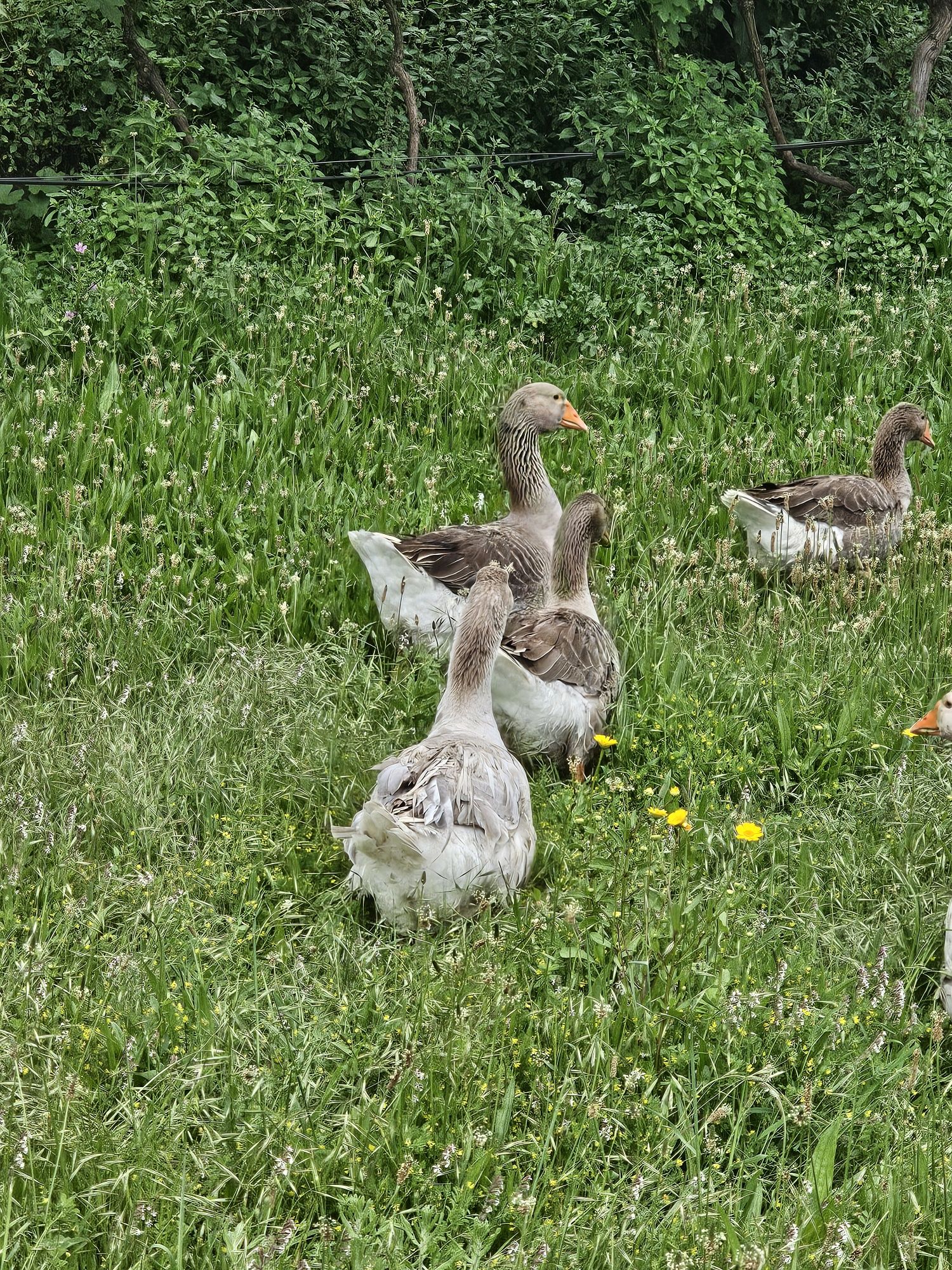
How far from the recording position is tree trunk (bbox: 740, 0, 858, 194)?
1165cm

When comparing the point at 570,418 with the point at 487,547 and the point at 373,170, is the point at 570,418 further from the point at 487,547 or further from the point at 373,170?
the point at 373,170

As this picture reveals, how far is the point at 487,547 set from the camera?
621 centimetres

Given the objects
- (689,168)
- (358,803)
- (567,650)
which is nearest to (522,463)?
(567,650)

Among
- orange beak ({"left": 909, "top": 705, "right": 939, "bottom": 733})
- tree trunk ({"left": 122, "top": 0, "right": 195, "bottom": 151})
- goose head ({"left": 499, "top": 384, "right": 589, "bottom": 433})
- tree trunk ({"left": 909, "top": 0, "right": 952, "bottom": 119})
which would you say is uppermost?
tree trunk ({"left": 909, "top": 0, "right": 952, "bottom": 119})

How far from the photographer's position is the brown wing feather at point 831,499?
6934 mm

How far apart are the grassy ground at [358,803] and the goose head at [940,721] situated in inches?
13.4

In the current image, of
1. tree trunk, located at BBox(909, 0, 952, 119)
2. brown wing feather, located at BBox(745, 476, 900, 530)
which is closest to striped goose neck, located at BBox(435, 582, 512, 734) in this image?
brown wing feather, located at BBox(745, 476, 900, 530)

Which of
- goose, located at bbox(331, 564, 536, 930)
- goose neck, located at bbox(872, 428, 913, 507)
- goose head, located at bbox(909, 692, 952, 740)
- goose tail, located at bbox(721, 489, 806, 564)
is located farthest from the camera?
goose neck, located at bbox(872, 428, 913, 507)

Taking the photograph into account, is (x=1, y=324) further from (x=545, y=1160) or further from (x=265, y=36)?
(x=545, y=1160)

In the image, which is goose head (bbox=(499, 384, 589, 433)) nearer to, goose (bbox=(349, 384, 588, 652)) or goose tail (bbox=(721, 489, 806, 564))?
goose (bbox=(349, 384, 588, 652))

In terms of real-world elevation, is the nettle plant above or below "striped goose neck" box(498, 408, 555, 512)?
above

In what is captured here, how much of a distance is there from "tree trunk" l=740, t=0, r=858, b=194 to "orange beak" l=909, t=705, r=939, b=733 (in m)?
8.02

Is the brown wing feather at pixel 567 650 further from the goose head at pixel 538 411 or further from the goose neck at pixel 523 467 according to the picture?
the goose head at pixel 538 411

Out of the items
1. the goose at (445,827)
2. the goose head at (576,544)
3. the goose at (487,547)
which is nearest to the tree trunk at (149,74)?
the goose at (487,547)
